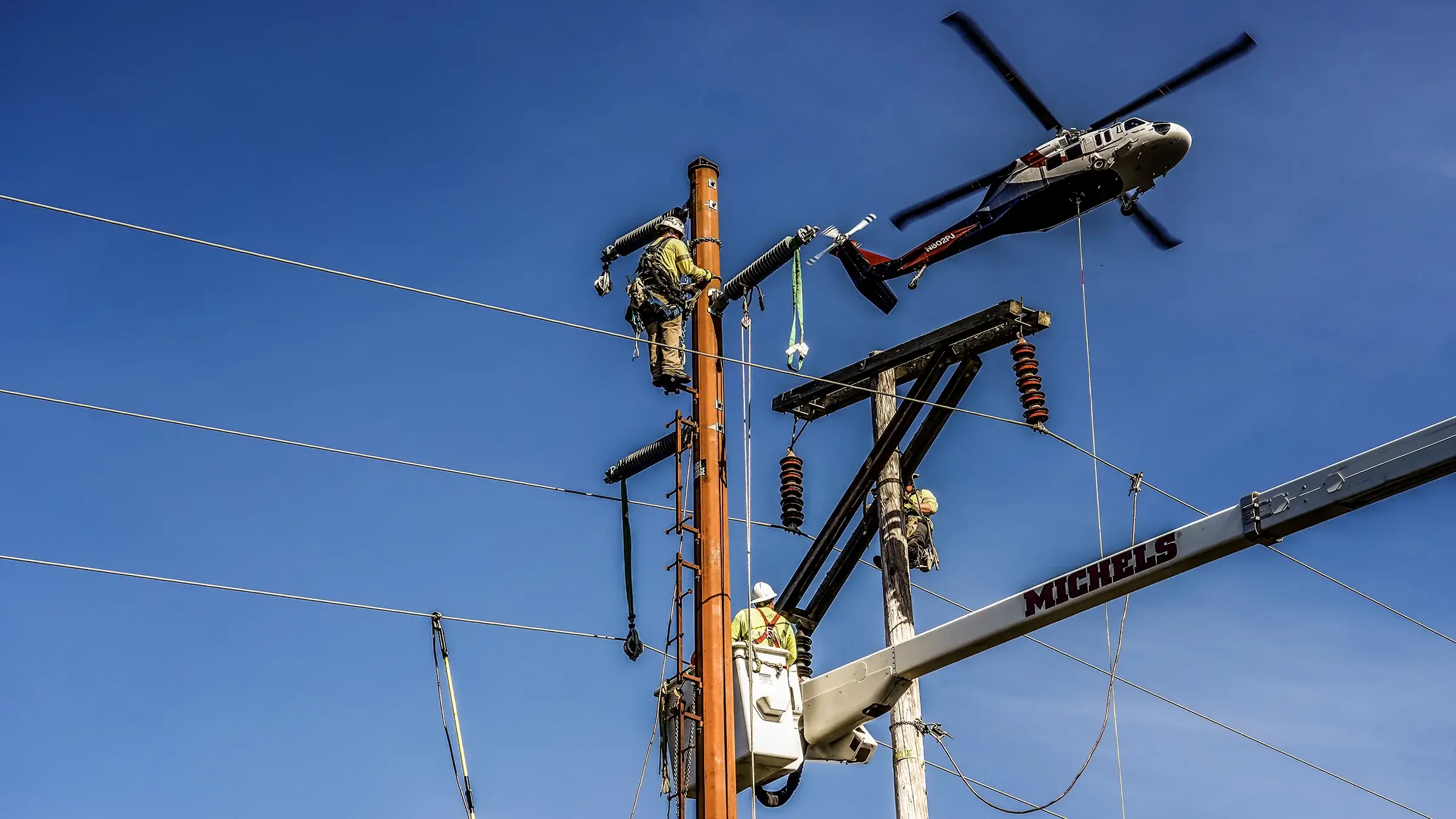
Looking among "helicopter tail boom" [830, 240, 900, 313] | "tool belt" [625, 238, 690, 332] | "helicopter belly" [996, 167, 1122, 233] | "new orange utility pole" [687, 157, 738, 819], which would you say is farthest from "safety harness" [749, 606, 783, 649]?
"helicopter belly" [996, 167, 1122, 233]

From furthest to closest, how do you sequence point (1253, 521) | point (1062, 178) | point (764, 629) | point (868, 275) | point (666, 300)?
1. point (1062, 178)
2. point (868, 275)
3. point (764, 629)
4. point (666, 300)
5. point (1253, 521)

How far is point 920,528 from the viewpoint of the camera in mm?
12484

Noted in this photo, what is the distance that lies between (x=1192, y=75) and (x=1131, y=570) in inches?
394

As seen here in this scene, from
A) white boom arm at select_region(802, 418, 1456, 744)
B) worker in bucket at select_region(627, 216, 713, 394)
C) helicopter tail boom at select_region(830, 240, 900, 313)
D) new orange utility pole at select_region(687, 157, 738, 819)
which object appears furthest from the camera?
helicopter tail boom at select_region(830, 240, 900, 313)

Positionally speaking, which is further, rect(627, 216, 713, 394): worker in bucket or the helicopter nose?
the helicopter nose

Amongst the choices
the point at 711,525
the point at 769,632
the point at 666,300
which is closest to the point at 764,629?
the point at 769,632

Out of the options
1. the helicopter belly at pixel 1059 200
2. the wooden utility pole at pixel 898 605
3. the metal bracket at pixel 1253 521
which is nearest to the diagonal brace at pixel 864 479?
the wooden utility pole at pixel 898 605

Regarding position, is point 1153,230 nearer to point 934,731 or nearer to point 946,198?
point 946,198

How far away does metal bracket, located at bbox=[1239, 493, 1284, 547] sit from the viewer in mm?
9039

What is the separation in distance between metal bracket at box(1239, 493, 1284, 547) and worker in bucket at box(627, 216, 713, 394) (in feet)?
12.3

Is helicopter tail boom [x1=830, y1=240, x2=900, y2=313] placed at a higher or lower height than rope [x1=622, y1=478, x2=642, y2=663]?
higher

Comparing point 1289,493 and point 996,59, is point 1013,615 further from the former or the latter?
point 996,59

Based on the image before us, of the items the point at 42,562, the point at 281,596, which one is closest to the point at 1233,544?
the point at 281,596

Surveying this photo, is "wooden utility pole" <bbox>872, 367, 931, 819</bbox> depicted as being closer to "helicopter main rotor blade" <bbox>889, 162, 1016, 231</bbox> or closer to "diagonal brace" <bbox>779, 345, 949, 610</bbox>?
"diagonal brace" <bbox>779, 345, 949, 610</bbox>
